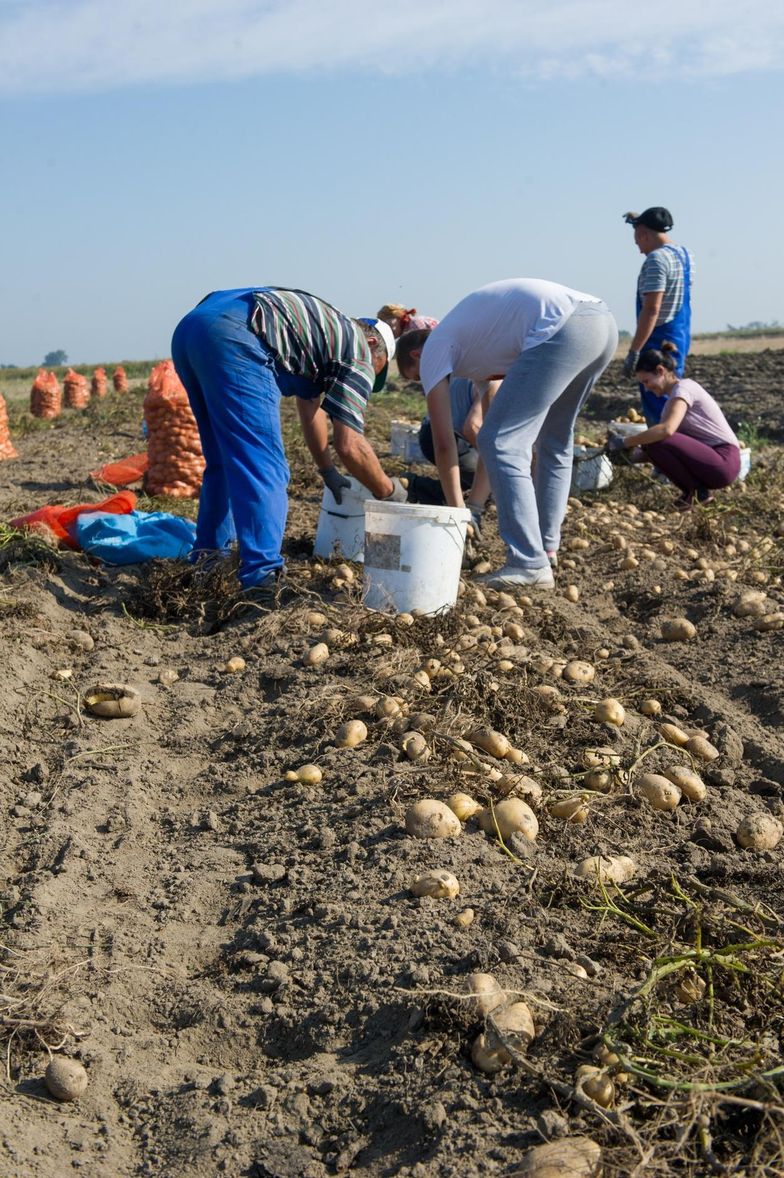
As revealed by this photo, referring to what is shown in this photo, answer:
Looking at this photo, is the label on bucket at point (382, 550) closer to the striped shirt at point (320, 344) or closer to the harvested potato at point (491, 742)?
the striped shirt at point (320, 344)

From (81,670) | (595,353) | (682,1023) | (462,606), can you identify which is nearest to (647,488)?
(595,353)

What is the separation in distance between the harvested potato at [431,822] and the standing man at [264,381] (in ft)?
6.23

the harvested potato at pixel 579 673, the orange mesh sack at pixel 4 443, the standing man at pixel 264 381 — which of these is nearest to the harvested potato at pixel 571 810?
the harvested potato at pixel 579 673

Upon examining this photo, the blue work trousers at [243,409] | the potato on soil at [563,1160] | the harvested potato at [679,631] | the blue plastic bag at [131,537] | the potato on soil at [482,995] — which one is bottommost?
the harvested potato at [679,631]

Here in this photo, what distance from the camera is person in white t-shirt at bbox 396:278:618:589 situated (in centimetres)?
435

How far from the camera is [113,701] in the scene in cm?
343

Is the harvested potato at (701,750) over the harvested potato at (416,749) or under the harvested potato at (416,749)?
under

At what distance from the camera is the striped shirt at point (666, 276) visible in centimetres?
641

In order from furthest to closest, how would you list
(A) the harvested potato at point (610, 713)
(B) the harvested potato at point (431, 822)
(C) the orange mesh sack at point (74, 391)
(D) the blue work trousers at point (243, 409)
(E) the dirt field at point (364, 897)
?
(C) the orange mesh sack at point (74, 391) → (D) the blue work trousers at point (243, 409) → (A) the harvested potato at point (610, 713) → (B) the harvested potato at point (431, 822) → (E) the dirt field at point (364, 897)

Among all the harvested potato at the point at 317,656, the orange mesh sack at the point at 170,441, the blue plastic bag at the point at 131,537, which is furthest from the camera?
the orange mesh sack at the point at 170,441

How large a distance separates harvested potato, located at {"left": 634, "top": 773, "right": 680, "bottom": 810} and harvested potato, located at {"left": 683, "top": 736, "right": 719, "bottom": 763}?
31cm

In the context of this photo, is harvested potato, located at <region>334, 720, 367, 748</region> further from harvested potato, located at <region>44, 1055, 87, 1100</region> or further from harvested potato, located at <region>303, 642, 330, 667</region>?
harvested potato, located at <region>44, 1055, 87, 1100</region>

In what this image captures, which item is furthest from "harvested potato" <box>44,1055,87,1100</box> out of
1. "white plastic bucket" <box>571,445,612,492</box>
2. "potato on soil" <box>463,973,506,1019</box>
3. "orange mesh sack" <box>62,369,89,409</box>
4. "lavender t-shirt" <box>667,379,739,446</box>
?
"orange mesh sack" <box>62,369,89,409</box>

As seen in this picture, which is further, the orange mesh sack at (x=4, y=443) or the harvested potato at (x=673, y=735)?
the orange mesh sack at (x=4, y=443)
